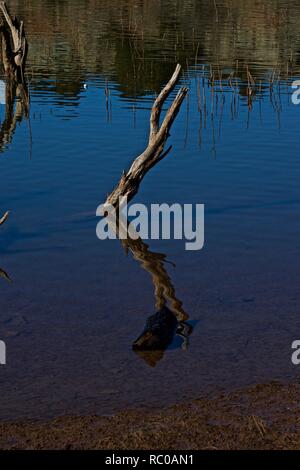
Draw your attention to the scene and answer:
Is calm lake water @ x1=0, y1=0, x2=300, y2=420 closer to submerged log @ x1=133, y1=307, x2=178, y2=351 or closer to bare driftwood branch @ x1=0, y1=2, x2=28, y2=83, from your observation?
submerged log @ x1=133, y1=307, x2=178, y2=351

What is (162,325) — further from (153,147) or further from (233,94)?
(233,94)

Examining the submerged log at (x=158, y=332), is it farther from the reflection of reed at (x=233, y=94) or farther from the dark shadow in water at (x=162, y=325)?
Result: the reflection of reed at (x=233, y=94)

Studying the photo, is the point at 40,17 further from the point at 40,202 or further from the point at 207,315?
the point at 207,315

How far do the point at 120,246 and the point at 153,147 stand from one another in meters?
2.21

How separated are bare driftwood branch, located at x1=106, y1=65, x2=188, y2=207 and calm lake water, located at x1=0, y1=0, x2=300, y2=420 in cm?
84

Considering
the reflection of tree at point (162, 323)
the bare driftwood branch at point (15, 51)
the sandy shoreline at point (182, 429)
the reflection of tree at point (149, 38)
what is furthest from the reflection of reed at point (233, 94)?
the sandy shoreline at point (182, 429)

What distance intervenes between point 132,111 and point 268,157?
6.21 metres

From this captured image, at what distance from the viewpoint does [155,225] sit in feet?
49.6

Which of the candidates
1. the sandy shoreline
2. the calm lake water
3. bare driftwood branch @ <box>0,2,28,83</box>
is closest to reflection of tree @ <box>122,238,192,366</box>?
the calm lake water

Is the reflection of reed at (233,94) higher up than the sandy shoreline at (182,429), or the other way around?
the reflection of reed at (233,94)

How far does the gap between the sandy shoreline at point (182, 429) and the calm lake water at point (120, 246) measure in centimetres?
34

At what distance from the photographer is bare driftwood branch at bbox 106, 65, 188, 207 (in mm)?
15086

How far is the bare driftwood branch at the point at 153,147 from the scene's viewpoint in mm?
15086

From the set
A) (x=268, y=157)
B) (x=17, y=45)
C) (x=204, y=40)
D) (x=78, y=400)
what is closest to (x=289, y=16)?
(x=204, y=40)
